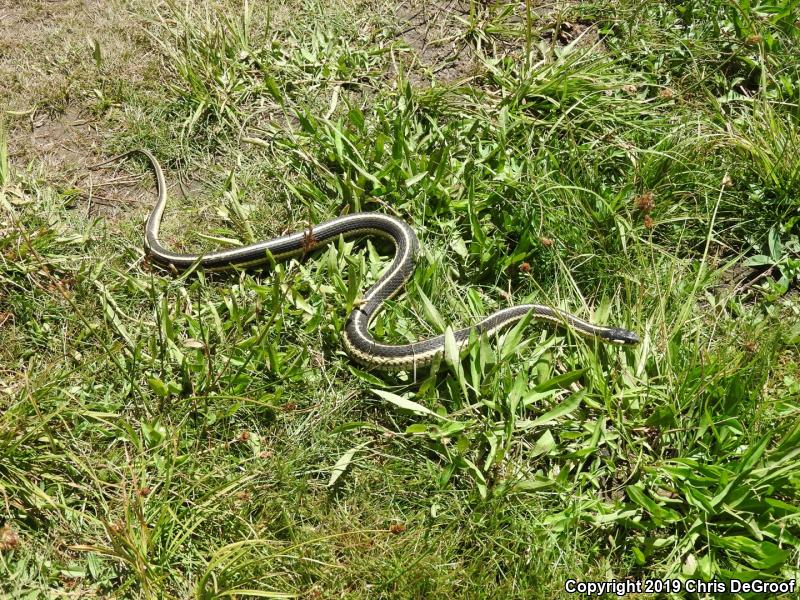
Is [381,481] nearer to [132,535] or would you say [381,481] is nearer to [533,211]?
[132,535]

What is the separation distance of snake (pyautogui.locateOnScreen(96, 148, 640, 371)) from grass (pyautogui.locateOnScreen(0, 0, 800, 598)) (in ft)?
0.38

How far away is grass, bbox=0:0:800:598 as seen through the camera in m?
3.41

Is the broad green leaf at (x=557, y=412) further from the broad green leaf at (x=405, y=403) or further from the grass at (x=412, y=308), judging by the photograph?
the broad green leaf at (x=405, y=403)

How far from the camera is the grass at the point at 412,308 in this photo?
3414mm

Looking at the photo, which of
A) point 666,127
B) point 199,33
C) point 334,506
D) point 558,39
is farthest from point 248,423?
point 558,39

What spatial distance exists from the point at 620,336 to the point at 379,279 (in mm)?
1618

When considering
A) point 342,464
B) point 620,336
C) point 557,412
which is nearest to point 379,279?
point 342,464

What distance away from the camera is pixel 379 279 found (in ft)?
14.5

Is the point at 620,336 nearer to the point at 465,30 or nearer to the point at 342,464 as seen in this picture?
the point at 342,464

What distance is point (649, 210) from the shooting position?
4.47 m

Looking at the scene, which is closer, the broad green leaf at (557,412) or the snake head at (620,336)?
the broad green leaf at (557,412)

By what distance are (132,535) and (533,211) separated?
313cm

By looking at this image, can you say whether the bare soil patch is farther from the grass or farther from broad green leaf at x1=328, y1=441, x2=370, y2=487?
broad green leaf at x1=328, y1=441, x2=370, y2=487

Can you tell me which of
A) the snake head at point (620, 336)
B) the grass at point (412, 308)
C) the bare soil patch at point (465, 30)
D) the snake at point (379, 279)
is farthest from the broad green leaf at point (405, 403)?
the bare soil patch at point (465, 30)
